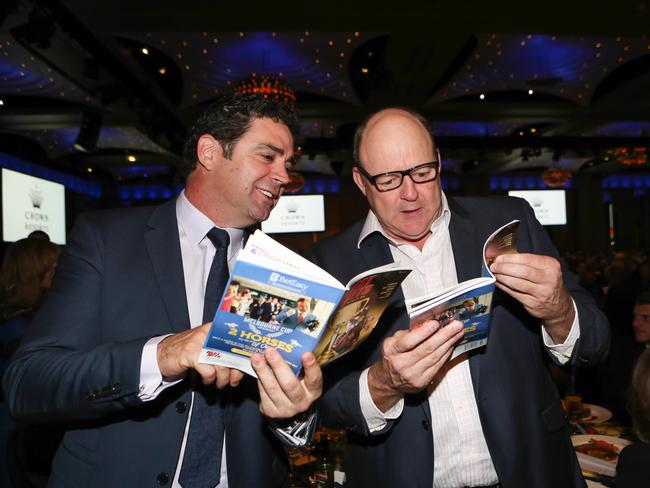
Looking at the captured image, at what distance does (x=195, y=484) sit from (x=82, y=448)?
0.34m

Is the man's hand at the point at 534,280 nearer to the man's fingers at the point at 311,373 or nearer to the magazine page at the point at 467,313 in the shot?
the magazine page at the point at 467,313

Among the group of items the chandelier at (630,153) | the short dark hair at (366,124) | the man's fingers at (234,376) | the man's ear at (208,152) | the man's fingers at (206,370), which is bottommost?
the man's fingers at (234,376)

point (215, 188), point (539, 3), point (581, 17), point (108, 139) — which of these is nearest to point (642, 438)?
point (215, 188)

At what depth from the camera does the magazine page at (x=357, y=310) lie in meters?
1.17

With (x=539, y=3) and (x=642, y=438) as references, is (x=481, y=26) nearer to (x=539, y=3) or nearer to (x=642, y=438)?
(x=539, y=3)

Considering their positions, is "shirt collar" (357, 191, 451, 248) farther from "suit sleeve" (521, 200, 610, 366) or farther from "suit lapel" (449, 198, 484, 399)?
"suit sleeve" (521, 200, 610, 366)

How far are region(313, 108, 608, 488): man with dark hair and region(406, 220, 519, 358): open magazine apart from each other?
1.5 inches

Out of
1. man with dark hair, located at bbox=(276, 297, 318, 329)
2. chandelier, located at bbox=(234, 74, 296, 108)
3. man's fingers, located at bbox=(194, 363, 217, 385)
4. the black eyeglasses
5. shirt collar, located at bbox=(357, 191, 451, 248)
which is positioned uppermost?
chandelier, located at bbox=(234, 74, 296, 108)

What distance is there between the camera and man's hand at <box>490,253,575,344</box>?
53.4 inches

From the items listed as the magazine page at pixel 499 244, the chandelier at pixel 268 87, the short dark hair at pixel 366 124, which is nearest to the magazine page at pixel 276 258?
the magazine page at pixel 499 244

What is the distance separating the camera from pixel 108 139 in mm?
12242

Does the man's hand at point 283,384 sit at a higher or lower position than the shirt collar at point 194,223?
lower

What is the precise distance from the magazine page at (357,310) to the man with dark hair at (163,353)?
0.07 m

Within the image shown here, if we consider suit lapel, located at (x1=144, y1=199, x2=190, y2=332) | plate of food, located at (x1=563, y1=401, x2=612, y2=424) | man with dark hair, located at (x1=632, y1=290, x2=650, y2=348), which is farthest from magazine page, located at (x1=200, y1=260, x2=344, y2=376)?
man with dark hair, located at (x1=632, y1=290, x2=650, y2=348)
